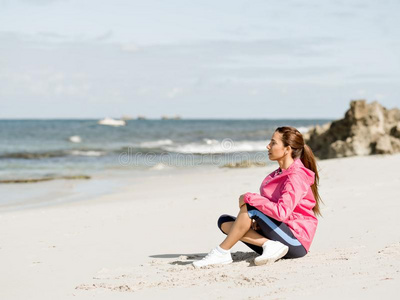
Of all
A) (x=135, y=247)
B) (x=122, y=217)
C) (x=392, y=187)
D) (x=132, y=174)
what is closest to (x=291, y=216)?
(x=135, y=247)

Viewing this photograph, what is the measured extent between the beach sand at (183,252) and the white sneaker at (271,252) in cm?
8

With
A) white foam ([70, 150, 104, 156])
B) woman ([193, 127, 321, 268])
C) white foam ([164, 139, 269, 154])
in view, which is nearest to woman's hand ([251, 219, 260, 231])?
woman ([193, 127, 321, 268])

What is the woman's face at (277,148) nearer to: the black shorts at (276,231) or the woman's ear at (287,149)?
the woman's ear at (287,149)

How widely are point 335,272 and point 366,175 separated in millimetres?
7743

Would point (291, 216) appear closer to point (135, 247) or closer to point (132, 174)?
point (135, 247)

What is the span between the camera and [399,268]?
4.54 m

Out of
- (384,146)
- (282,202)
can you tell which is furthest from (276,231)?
(384,146)

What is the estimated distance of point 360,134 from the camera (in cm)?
1780

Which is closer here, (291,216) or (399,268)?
(399,268)

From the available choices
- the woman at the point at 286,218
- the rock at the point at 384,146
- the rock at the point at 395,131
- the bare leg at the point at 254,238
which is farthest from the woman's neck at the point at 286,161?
the rock at the point at 395,131

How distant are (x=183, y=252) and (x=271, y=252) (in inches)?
58.0

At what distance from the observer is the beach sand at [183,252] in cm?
445

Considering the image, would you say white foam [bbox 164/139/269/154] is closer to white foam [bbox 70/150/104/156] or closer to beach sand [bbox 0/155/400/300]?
white foam [bbox 70/150/104/156]

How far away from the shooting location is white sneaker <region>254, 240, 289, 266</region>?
205 inches
